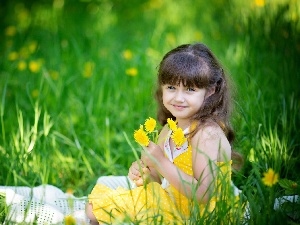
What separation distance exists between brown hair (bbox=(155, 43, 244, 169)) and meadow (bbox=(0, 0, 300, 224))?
6.7 inches

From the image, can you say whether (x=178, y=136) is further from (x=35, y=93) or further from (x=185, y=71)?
(x=35, y=93)

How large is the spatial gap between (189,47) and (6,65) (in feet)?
7.14

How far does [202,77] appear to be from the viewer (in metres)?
2.46

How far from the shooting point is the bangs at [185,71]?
96.3 inches

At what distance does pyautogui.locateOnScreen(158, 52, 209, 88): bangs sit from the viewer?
2445 millimetres

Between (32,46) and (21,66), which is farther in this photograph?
(32,46)

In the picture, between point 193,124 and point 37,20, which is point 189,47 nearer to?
point 193,124

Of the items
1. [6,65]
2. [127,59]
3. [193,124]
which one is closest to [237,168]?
[193,124]

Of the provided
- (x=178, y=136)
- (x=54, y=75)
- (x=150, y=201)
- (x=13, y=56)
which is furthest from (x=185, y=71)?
(x=13, y=56)

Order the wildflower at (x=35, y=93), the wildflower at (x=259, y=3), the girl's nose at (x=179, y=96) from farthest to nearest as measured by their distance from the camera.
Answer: the wildflower at (x=259, y=3)
the wildflower at (x=35, y=93)
the girl's nose at (x=179, y=96)

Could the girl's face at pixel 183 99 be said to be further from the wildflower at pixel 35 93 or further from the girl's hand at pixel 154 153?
the wildflower at pixel 35 93

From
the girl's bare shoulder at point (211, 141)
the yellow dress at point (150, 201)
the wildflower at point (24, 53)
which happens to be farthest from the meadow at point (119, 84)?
the yellow dress at point (150, 201)

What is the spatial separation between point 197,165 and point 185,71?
338 millimetres

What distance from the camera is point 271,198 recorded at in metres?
2.17
